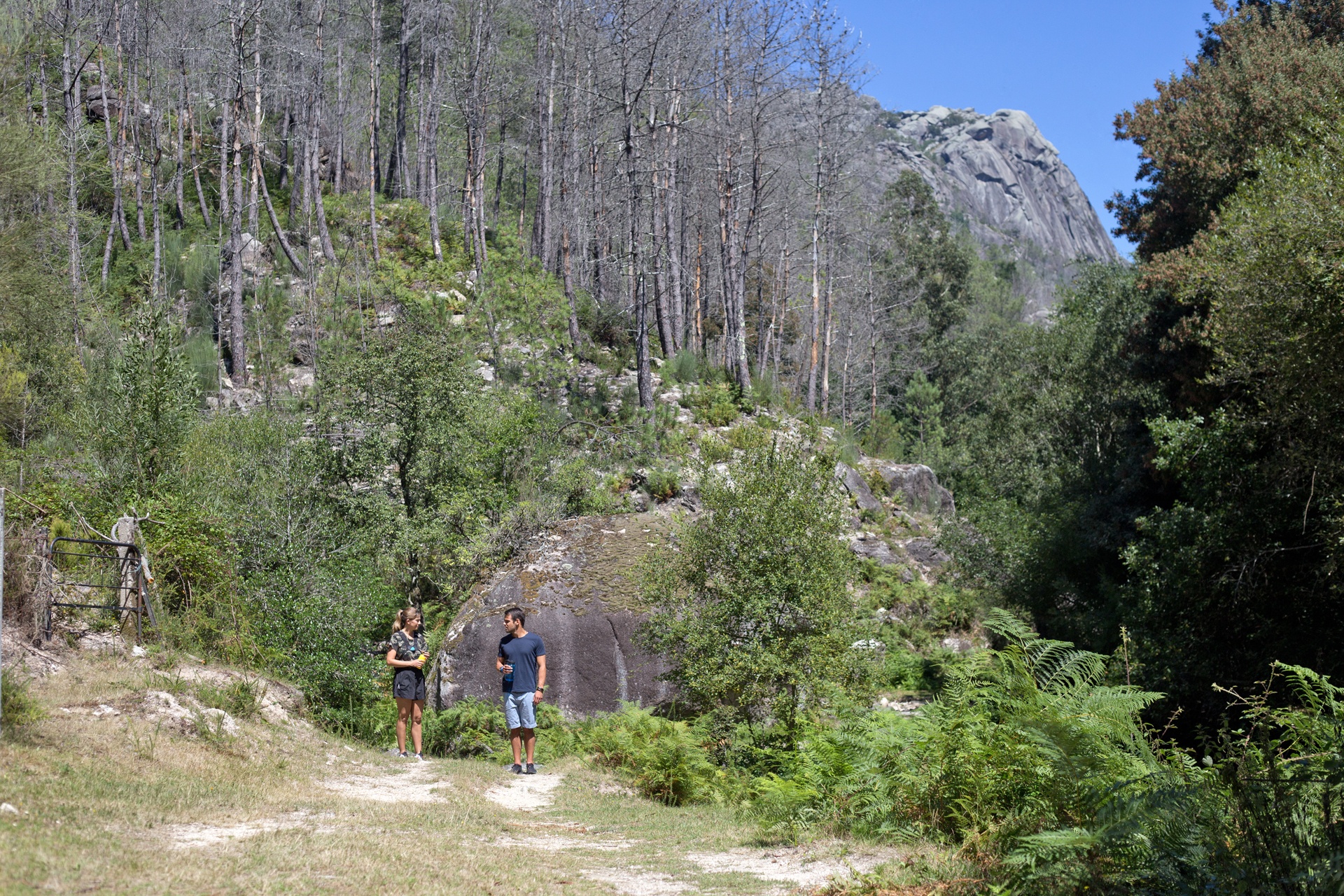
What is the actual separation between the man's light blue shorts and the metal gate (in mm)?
4365

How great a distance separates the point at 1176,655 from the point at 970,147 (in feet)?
580

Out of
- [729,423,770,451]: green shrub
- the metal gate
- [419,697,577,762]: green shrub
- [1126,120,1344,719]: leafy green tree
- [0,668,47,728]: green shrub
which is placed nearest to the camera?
[0,668,47,728]: green shrub

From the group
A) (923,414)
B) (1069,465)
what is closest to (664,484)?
(1069,465)

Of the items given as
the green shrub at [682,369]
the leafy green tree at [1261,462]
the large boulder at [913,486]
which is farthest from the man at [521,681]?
the large boulder at [913,486]

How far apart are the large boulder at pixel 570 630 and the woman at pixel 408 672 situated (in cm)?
322

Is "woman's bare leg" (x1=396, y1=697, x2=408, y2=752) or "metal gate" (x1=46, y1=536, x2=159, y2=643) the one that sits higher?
"metal gate" (x1=46, y1=536, x2=159, y2=643)

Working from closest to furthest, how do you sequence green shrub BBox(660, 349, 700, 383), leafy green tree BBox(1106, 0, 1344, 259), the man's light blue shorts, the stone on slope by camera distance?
1. the man's light blue shorts
2. leafy green tree BBox(1106, 0, 1344, 259)
3. green shrub BBox(660, 349, 700, 383)
4. the stone on slope

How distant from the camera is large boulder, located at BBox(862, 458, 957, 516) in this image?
93.8ft

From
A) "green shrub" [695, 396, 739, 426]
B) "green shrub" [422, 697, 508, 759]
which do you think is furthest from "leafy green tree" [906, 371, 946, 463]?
"green shrub" [422, 697, 508, 759]

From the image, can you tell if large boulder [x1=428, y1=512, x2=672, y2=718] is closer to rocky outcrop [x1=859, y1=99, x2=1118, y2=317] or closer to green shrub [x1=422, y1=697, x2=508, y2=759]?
green shrub [x1=422, y1=697, x2=508, y2=759]

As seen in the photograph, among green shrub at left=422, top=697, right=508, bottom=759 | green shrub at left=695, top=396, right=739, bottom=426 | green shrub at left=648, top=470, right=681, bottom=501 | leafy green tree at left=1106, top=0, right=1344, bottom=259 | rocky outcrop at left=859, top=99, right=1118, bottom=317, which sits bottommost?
green shrub at left=422, top=697, right=508, bottom=759

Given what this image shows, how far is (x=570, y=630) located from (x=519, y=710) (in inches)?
166

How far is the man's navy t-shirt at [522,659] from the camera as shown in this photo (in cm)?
1038

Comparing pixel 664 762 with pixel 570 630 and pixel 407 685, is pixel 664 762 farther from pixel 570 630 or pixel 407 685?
pixel 570 630
